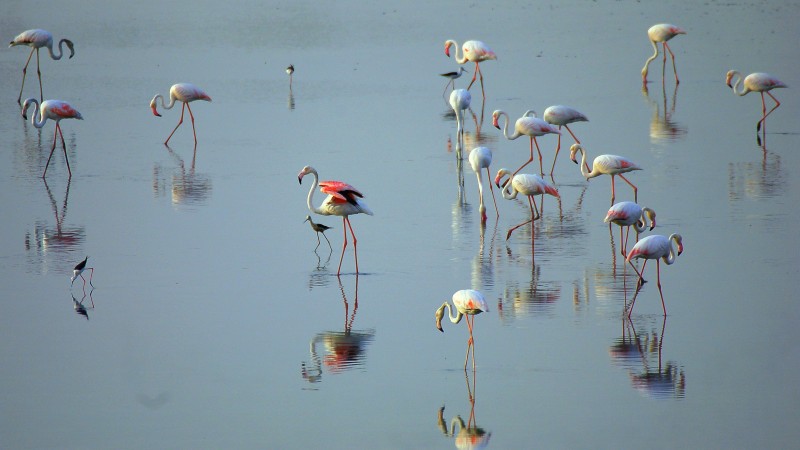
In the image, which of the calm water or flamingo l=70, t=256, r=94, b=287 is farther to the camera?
flamingo l=70, t=256, r=94, b=287

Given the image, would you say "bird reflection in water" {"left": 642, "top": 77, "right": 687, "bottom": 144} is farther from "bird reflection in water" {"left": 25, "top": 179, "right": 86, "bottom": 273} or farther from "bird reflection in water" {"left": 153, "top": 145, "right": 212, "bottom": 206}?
"bird reflection in water" {"left": 25, "top": 179, "right": 86, "bottom": 273}

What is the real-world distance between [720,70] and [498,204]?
33.6 ft

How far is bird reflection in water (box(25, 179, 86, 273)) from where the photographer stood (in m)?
10.4

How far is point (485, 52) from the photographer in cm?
1891

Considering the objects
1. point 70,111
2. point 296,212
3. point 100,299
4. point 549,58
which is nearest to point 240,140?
point 70,111

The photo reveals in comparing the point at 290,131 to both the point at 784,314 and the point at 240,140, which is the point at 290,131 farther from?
the point at 784,314

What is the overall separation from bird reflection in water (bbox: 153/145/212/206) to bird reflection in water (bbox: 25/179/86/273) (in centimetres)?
130

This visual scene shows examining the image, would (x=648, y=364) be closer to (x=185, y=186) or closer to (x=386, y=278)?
(x=386, y=278)

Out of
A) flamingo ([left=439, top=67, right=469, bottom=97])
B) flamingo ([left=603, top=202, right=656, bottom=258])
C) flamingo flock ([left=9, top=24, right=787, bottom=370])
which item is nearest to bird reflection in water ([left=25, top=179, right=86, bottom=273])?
flamingo flock ([left=9, top=24, right=787, bottom=370])

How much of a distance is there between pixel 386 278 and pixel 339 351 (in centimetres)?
183

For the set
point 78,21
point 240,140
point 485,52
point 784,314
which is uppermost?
point 78,21

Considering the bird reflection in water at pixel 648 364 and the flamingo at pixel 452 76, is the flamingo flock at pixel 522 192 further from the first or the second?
the flamingo at pixel 452 76

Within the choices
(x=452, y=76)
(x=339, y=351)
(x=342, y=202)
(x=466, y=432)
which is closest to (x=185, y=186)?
(x=342, y=202)

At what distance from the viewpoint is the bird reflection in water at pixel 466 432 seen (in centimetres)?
678
